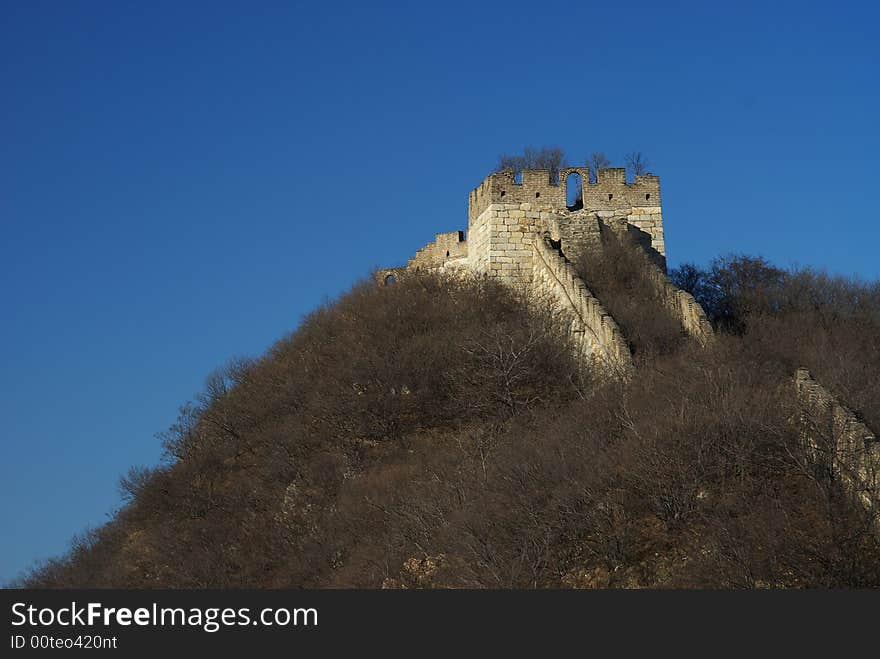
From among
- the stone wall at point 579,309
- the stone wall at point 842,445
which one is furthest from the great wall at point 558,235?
the stone wall at point 842,445

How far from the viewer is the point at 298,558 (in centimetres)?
2742

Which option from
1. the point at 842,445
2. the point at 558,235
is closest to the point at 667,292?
the point at 558,235

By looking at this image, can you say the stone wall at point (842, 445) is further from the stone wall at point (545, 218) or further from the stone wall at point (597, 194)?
the stone wall at point (597, 194)

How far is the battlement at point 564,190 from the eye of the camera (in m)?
36.5

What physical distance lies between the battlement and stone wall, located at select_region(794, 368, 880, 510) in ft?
46.0

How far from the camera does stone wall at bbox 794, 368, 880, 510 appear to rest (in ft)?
67.4

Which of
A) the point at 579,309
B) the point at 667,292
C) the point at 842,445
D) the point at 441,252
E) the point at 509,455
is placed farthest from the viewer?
the point at 441,252

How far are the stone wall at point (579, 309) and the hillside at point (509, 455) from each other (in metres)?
0.44

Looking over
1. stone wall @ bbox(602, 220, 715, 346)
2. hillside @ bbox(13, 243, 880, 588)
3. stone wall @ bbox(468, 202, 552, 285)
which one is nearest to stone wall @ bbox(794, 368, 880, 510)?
hillside @ bbox(13, 243, 880, 588)

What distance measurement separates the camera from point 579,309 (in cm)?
3238

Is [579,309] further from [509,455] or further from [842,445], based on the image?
[842,445]

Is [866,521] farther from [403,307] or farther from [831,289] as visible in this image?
[403,307]

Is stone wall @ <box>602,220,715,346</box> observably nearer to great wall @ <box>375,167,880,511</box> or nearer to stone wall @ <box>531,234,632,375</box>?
great wall @ <box>375,167,880,511</box>

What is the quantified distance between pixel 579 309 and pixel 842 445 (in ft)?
37.1
